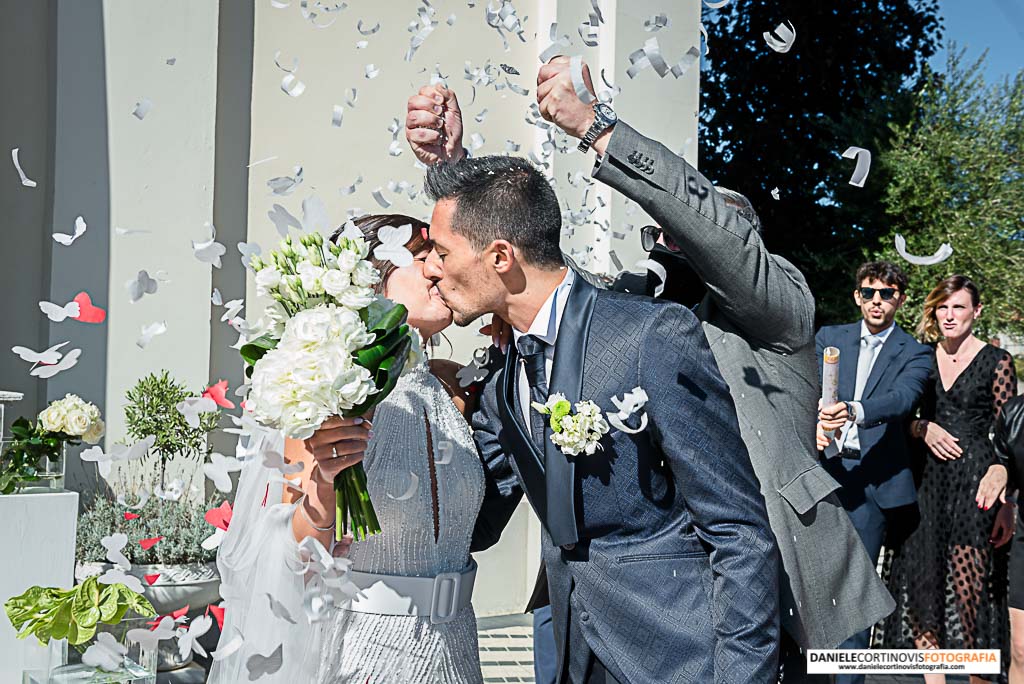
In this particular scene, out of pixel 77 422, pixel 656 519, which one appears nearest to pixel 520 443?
pixel 656 519

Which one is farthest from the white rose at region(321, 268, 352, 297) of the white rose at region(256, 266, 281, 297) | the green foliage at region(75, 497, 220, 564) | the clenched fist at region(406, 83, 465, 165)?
the green foliage at region(75, 497, 220, 564)

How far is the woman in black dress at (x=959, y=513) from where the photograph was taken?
231 inches

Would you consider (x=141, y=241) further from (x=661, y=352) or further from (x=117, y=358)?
(x=661, y=352)

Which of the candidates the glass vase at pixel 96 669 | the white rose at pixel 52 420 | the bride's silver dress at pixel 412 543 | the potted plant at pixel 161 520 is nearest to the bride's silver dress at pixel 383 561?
the bride's silver dress at pixel 412 543

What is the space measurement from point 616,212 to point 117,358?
3.31 metres

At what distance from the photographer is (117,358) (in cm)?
594

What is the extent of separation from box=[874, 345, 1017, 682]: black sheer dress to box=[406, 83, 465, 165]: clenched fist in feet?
13.7

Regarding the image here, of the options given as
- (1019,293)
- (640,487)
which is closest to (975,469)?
(640,487)

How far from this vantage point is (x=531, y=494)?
8.06ft

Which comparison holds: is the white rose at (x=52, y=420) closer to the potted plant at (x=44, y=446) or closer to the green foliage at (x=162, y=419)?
the potted plant at (x=44, y=446)

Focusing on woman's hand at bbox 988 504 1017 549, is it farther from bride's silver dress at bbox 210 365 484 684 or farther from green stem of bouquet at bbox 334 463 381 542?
green stem of bouquet at bbox 334 463 381 542

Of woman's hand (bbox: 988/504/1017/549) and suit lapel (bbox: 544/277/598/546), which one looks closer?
suit lapel (bbox: 544/277/598/546)

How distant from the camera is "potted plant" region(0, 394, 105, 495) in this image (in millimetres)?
4328

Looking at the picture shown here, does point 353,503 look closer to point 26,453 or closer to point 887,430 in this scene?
point 26,453
